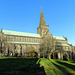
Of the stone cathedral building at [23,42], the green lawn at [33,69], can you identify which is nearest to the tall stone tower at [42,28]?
the stone cathedral building at [23,42]

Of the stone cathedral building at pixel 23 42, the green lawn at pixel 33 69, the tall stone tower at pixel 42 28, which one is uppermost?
the tall stone tower at pixel 42 28

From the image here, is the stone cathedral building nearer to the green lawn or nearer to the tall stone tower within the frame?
the tall stone tower

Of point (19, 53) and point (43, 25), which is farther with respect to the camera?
point (43, 25)

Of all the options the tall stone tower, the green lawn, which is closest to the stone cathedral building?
the tall stone tower

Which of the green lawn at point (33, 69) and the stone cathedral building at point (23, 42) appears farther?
the stone cathedral building at point (23, 42)

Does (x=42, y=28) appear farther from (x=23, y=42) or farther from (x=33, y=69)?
(x=33, y=69)

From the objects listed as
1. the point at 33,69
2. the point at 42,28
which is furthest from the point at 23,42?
the point at 33,69

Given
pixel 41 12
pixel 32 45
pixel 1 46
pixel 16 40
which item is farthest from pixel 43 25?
pixel 1 46

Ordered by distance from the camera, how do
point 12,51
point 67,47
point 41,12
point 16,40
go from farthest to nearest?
1. point 41,12
2. point 67,47
3. point 16,40
4. point 12,51

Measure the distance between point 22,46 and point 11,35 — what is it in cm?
1131

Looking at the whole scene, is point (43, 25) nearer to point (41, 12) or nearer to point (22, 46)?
point (41, 12)

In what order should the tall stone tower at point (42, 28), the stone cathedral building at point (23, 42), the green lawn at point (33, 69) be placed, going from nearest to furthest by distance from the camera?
the green lawn at point (33, 69), the stone cathedral building at point (23, 42), the tall stone tower at point (42, 28)

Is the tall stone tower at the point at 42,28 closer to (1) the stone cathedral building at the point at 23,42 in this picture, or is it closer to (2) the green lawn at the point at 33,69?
(1) the stone cathedral building at the point at 23,42

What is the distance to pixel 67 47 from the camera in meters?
78.6
